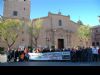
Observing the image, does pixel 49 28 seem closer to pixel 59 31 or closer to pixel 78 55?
pixel 59 31

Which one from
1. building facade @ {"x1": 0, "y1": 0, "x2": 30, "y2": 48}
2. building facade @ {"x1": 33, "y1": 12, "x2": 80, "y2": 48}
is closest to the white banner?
building facade @ {"x1": 0, "y1": 0, "x2": 30, "y2": 48}

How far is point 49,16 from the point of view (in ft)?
127

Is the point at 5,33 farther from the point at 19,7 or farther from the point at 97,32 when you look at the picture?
the point at 97,32

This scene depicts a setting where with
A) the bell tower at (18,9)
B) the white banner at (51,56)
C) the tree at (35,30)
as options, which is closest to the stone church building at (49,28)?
the bell tower at (18,9)

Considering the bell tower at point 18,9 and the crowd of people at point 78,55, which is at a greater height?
the bell tower at point 18,9

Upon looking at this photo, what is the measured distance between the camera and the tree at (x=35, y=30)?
36.0 metres

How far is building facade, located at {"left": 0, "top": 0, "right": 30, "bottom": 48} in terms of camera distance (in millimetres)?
34153

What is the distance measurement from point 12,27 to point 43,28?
629 centimetres

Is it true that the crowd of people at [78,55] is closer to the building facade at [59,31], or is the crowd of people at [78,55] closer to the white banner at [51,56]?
the white banner at [51,56]

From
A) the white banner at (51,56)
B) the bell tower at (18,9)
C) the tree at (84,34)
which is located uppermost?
the bell tower at (18,9)

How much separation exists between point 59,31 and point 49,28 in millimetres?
1895

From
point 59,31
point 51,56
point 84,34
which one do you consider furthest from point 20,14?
point 51,56

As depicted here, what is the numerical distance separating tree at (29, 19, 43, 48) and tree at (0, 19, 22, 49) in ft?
8.00

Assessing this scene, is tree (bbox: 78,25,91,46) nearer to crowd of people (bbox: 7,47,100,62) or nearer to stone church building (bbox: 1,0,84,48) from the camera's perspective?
stone church building (bbox: 1,0,84,48)
